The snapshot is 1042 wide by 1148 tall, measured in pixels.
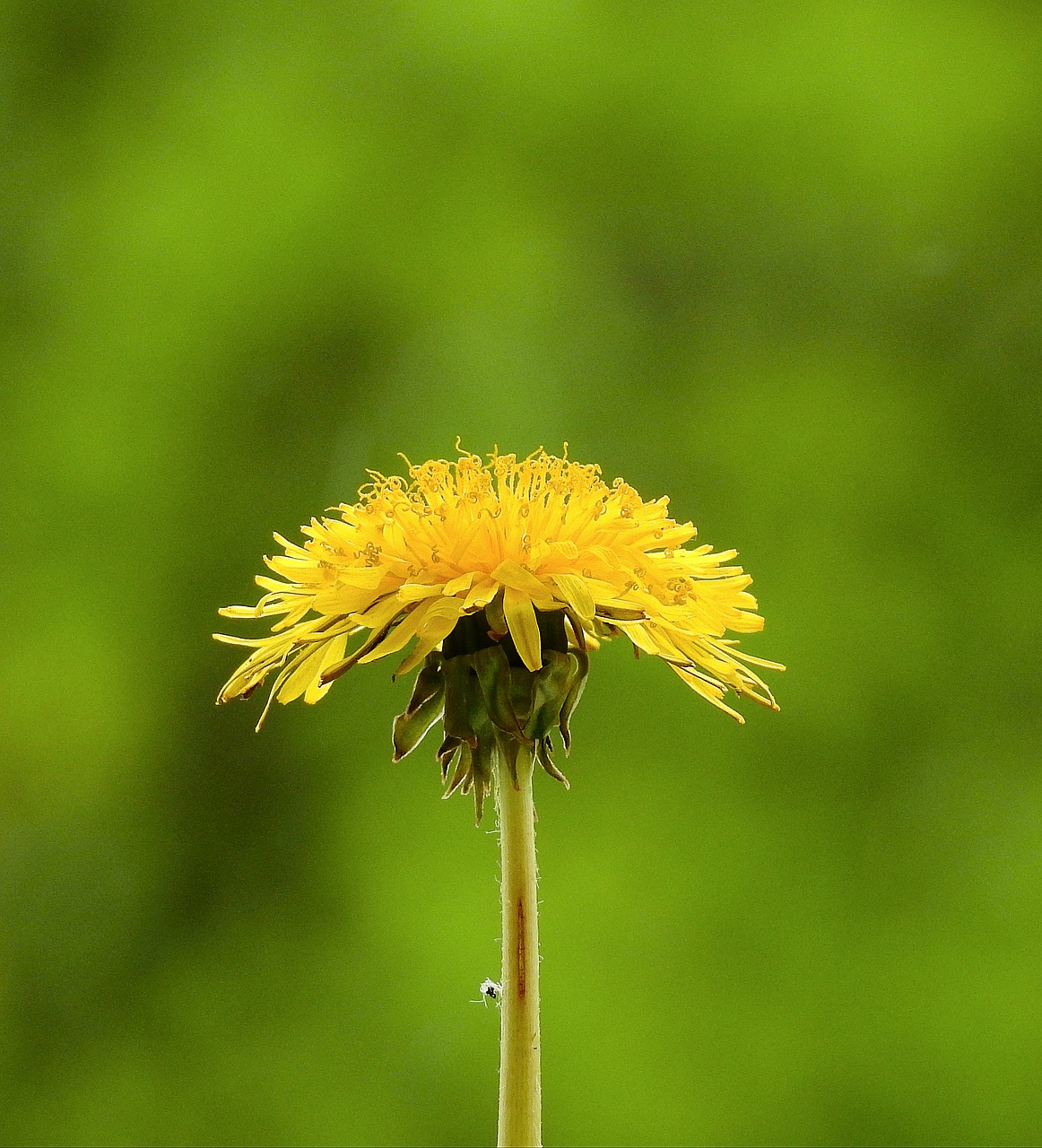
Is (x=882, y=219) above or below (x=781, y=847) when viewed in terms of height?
above

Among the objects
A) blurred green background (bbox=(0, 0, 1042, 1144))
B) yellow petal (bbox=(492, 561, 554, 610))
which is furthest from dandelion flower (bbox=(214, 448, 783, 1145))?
blurred green background (bbox=(0, 0, 1042, 1144))

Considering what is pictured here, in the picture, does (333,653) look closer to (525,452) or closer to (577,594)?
(577,594)

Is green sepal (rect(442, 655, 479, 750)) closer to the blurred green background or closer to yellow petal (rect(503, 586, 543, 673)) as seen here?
yellow petal (rect(503, 586, 543, 673))

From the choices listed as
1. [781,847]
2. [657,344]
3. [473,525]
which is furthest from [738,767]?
[473,525]

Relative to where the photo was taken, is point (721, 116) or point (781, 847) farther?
point (721, 116)

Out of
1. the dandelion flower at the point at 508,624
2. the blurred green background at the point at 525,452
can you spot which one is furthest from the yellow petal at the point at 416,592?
the blurred green background at the point at 525,452

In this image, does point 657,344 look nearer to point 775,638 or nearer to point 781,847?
point 775,638

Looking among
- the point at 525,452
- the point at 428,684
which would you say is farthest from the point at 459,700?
the point at 525,452

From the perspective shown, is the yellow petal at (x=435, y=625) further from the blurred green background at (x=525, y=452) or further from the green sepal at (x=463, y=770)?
the blurred green background at (x=525, y=452)
